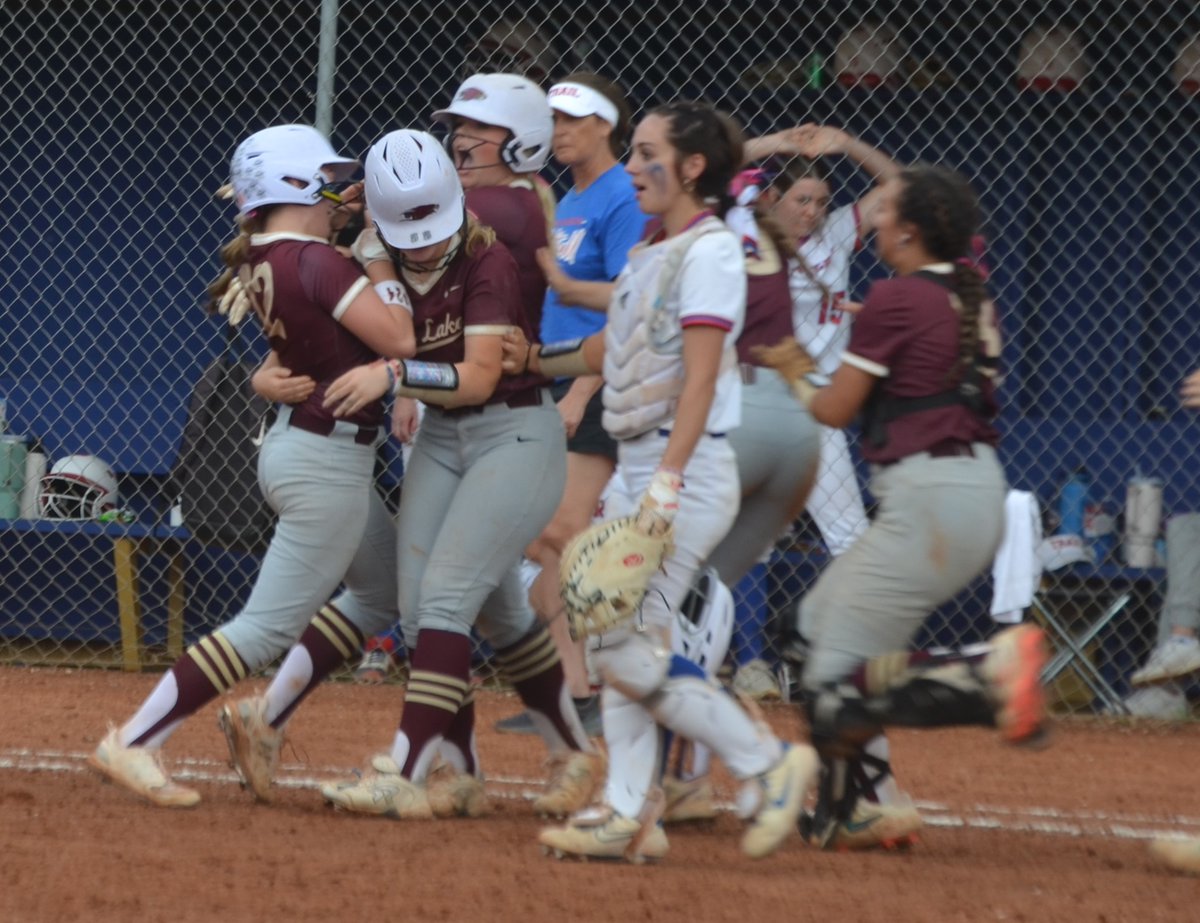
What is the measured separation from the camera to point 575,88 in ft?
17.8

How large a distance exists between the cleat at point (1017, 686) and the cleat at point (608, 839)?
0.78 m

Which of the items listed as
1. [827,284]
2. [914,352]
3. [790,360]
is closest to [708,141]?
[790,360]

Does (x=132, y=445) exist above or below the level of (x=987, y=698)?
below

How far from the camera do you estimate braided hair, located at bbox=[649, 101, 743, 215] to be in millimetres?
4117

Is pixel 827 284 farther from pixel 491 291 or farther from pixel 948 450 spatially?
pixel 948 450

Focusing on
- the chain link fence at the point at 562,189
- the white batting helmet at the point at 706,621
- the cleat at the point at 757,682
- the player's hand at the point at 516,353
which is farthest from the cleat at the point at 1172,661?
the player's hand at the point at 516,353

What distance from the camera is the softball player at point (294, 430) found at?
4527mm

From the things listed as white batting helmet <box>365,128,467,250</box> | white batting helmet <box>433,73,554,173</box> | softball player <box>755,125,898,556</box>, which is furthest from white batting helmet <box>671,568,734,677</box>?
softball player <box>755,125,898,556</box>

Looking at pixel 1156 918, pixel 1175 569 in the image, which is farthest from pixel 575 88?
pixel 1175 569

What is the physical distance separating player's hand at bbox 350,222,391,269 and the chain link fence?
3047 mm

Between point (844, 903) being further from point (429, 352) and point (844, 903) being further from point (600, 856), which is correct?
point (429, 352)

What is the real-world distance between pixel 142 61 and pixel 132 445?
177 cm

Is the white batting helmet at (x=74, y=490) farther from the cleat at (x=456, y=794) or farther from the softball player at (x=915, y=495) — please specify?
the softball player at (x=915, y=495)

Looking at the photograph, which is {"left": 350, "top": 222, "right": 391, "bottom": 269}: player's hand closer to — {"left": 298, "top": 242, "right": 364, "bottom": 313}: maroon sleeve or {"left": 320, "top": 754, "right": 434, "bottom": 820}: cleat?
{"left": 298, "top": 242, "right": 364, "bottom": 313}: maroon sleeve
